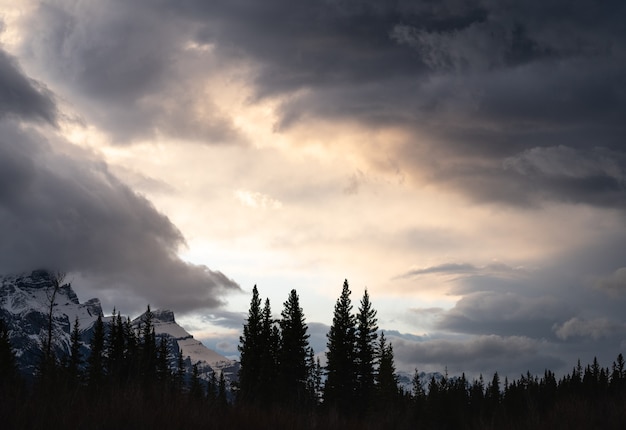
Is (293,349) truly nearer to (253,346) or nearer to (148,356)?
(253,346)

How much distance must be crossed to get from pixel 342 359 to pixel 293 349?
4371 millimetres

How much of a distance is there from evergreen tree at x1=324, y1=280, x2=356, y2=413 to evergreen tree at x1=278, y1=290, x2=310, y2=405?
87.8 inches

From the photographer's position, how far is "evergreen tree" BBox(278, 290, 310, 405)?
178 feet

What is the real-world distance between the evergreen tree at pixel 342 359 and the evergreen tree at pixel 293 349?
7.32ft

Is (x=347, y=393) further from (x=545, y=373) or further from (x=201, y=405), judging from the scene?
(x=545, y=373)

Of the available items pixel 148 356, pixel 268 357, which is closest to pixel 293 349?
pixel 268 357

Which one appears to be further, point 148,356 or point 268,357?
point 268,357

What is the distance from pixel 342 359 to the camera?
5491 centimetres

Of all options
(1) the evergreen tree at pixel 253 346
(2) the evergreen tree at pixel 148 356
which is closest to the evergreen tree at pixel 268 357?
(1) the evergreen tree at pixel 253 346

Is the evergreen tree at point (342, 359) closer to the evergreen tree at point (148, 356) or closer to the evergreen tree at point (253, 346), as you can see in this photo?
the evergreen tree at point (253, 346)

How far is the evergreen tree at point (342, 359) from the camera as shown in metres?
53.8

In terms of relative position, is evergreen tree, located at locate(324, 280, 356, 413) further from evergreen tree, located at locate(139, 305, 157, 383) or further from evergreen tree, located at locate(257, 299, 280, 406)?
evergreen tree, located at locate(139, 305, 157, 383)

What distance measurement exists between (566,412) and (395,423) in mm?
4914

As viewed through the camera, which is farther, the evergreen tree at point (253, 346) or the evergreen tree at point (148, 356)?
the evergreen tree at point (253, 346)
